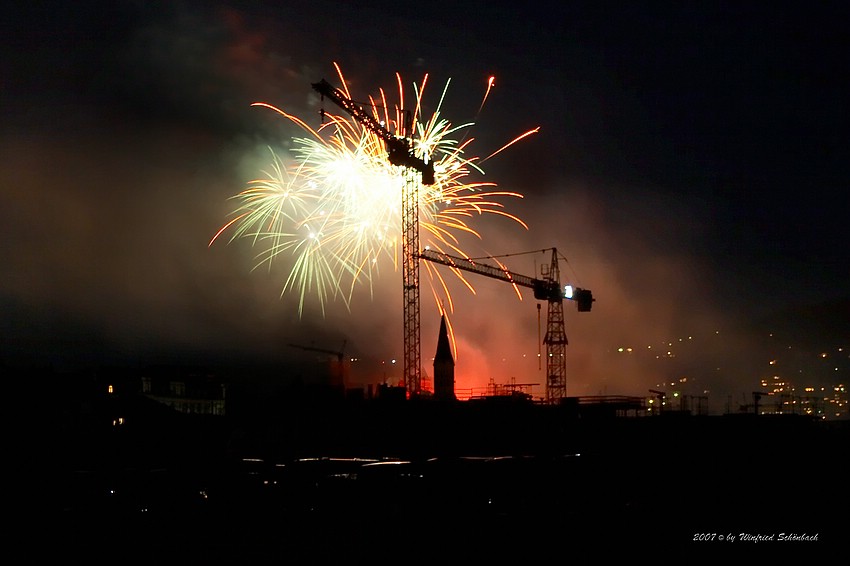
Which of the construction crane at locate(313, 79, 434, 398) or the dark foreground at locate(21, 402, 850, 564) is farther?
the construction crane at locate(313, 79, 434, 398)

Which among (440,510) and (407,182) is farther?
(407,182)

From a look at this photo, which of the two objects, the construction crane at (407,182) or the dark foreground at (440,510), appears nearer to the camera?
the dark foreground at (440,510)

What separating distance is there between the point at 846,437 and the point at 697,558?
4676cm

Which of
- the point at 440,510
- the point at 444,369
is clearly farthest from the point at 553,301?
the point at 440,510

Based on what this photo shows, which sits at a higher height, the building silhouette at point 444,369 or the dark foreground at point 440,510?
the building silhouette at point 444,369

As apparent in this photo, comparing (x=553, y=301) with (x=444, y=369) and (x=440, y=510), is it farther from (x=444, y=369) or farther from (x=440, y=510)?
(x=440, y=510)

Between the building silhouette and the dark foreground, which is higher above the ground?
the building silhouette

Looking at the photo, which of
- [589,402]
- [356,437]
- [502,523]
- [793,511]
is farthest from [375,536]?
[589,402]

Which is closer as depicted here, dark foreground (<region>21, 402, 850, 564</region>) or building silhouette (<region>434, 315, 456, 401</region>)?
dark foreground (<region>21, 402, 850, 564</region>)

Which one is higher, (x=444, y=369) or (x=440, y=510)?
(x=444, y=369)

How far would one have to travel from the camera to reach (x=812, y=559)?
2595 centimetres

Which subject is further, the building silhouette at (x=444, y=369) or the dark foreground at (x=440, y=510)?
the building silhouette at (x=444, y=369)

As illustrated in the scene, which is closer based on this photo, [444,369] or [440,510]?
[440,510]

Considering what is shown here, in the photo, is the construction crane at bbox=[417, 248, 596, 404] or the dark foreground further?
the construction crane at bbox=[417, 248, 596, 404]
